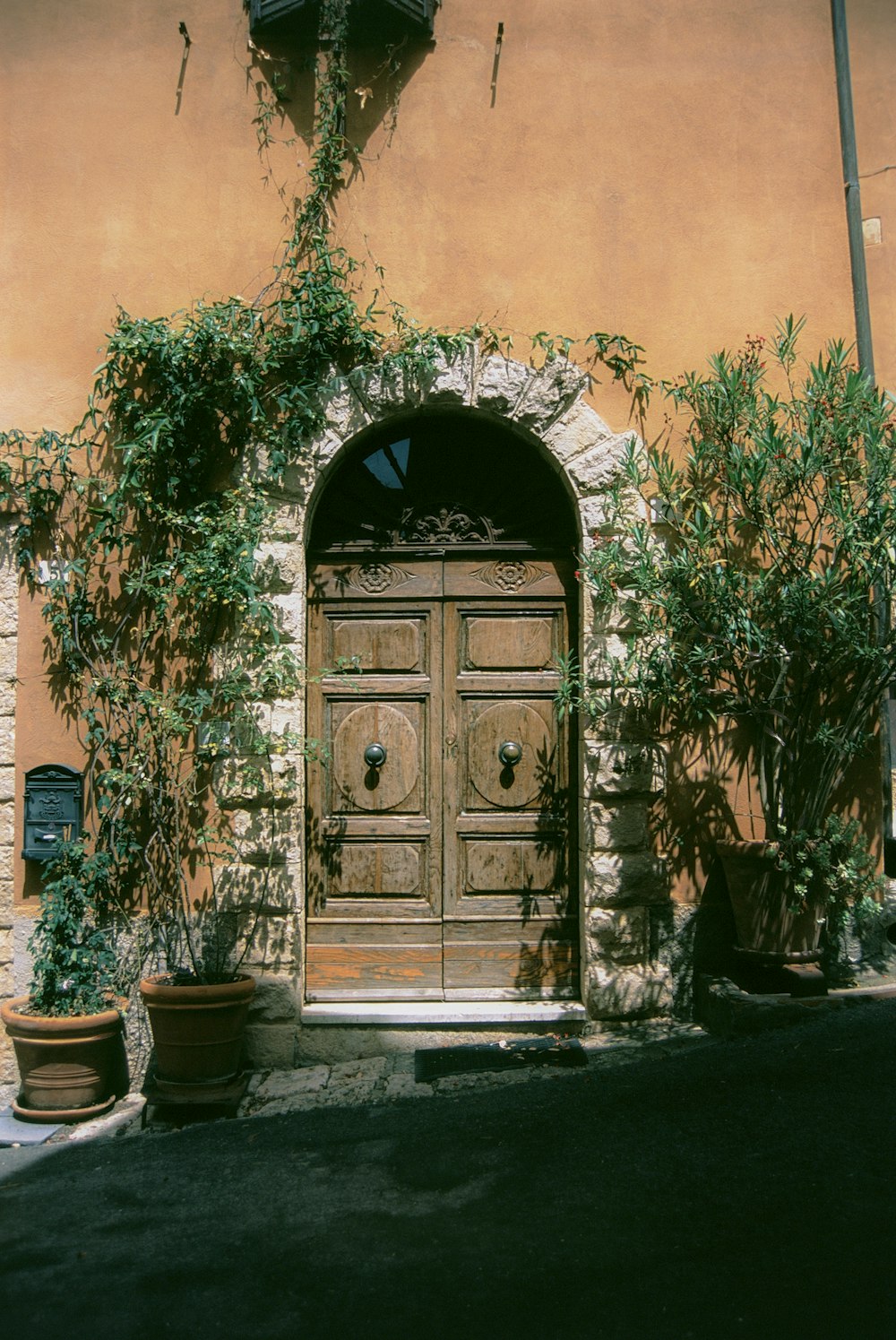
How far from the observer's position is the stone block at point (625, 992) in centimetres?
488

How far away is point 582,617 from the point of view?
5055 millimetres

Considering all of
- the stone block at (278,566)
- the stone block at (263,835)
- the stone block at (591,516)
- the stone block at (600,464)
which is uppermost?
the stone block at (600,464)

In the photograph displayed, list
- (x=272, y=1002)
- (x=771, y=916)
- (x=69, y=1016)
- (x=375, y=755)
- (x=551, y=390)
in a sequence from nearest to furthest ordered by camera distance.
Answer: (x=69, y=1016)
(x=771, y=916)
(x=272, y=1002)
(x=551, y=390)
(x=375, y=755)

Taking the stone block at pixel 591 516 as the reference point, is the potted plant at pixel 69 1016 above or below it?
below

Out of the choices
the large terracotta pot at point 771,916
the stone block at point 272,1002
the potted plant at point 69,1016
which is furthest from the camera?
the stone block at point 272,1002

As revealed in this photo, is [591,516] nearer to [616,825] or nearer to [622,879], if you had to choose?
[616,825]

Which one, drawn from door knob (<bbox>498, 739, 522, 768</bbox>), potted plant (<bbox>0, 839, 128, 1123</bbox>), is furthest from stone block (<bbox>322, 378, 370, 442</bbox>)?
potted plant (<bbox>0, 839, 128, 1123</bbox>)

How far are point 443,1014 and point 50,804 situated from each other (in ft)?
6.47

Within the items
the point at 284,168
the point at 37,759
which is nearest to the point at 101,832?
the point at 37,759

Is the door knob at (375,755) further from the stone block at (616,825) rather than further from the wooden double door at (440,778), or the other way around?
the stone block at (616,825)

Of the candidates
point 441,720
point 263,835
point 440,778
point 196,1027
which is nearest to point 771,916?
point 440,778

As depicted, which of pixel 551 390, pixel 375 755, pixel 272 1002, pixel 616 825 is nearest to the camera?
pixel 272 1002

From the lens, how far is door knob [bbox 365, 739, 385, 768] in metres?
5.16

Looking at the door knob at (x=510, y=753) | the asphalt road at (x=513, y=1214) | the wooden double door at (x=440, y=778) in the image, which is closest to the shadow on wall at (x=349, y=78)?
the wooden double door at (x=440, y=778)
